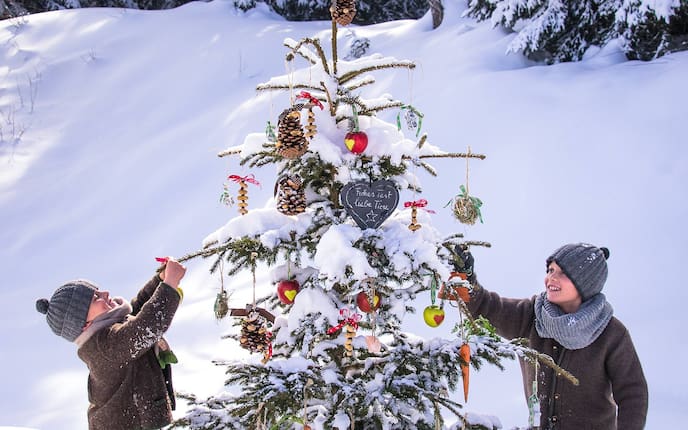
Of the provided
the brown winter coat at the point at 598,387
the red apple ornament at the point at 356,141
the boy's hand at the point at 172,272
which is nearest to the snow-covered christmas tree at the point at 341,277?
the red apple ornament at the point at 356,141

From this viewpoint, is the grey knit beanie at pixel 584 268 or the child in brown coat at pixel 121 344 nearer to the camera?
the child in brown coat at pixel 121 344

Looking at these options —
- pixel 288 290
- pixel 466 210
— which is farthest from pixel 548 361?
pixel 288 290

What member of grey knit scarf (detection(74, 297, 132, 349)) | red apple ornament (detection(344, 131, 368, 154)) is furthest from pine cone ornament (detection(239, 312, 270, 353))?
red apple ornament (detection(344, 131, 368, 154))

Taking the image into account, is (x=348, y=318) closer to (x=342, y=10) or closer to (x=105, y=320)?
(x=105, y=320)

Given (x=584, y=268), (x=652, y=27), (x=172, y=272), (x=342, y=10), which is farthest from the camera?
(x=652, y=27)

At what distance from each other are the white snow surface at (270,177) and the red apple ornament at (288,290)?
0.25ft

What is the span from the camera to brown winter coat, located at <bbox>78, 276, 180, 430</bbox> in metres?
2.30

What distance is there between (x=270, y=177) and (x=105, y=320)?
483 centimetres

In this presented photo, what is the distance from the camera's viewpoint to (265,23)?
38.3 ft

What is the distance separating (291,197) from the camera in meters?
2.31

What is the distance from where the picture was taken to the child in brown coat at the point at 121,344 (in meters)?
2.31

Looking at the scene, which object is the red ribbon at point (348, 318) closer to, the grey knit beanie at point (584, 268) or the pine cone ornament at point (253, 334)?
the pine cone ornament at point (253, 334)

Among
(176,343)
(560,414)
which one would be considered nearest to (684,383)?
(560,414)

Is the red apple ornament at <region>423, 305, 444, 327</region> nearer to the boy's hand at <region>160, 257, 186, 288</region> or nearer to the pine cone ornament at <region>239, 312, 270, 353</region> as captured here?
the pine cone ornament at <region>239, 312, 270, 353</region>
